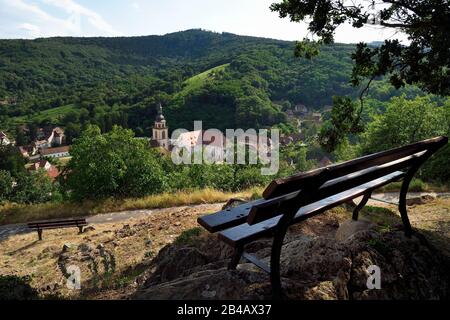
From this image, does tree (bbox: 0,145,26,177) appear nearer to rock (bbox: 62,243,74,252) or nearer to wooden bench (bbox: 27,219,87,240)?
wooden bench (bbox: 27,219,87,240)

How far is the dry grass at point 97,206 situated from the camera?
478 inches

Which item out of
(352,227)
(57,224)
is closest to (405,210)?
(352,227)

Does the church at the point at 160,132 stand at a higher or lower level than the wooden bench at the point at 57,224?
lower

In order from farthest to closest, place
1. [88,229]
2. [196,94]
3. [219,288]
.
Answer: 1. [196,94]
2. [88,229]
3. [219,288]

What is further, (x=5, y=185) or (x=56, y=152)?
(x=56, y=152)

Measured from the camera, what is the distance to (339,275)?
3.28 metres

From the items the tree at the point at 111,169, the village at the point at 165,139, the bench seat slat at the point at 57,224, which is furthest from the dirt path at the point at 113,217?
the village at the point at 165,139

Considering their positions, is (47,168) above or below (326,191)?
below

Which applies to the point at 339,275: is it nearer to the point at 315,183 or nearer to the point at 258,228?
the point at 258,228

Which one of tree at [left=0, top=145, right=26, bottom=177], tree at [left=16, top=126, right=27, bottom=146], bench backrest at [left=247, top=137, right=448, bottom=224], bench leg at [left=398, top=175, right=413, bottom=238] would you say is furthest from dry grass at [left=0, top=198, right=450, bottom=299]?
tree at [left=16, top=126, right=27, bottom=146]

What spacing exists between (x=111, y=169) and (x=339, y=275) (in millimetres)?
15043

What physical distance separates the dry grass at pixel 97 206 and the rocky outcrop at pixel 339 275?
829cm

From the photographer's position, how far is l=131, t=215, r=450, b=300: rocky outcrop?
3.01 meters

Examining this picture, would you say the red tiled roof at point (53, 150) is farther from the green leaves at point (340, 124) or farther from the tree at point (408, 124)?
the green leaves at point (340, 124)
